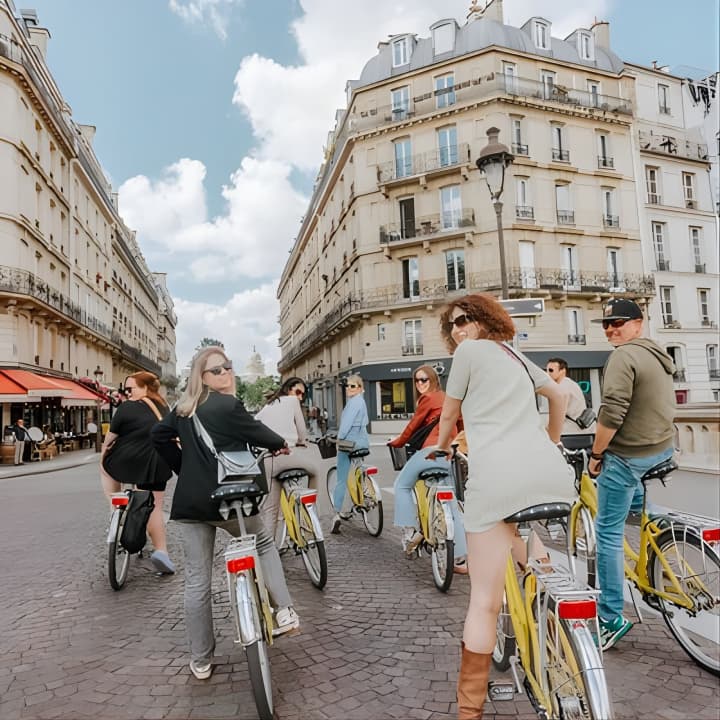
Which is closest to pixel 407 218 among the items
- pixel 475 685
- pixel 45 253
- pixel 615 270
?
pixel 615 270

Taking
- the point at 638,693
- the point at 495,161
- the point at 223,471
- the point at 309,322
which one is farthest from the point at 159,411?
the point at 309,322

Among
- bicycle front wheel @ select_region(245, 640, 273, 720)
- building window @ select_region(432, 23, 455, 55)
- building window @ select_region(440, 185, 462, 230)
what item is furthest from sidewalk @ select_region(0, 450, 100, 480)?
building window @ select_region(432, 23, 455, 55)

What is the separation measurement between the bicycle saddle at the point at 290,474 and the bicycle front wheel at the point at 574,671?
3288 mm

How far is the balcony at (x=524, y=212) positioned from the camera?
30578 mm

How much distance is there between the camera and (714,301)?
34062mm

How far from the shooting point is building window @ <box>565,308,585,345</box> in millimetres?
31094

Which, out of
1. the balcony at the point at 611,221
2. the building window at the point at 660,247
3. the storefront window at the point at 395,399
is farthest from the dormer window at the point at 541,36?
the storefront window at the point at 395,399

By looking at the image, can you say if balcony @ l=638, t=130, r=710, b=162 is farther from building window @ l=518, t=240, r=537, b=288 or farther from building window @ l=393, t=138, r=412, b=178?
building window @ l=393, t=138, r=412, b=178

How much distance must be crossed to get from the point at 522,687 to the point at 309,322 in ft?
170

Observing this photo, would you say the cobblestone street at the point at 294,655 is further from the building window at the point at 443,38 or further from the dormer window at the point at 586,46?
the dormer window at the point at 586,46

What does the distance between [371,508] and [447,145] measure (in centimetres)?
2846

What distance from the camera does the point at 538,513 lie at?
2264mm

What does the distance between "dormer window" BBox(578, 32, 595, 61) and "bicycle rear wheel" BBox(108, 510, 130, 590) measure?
37.3 meters

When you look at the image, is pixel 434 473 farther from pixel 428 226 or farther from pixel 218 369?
pixel 428 226
